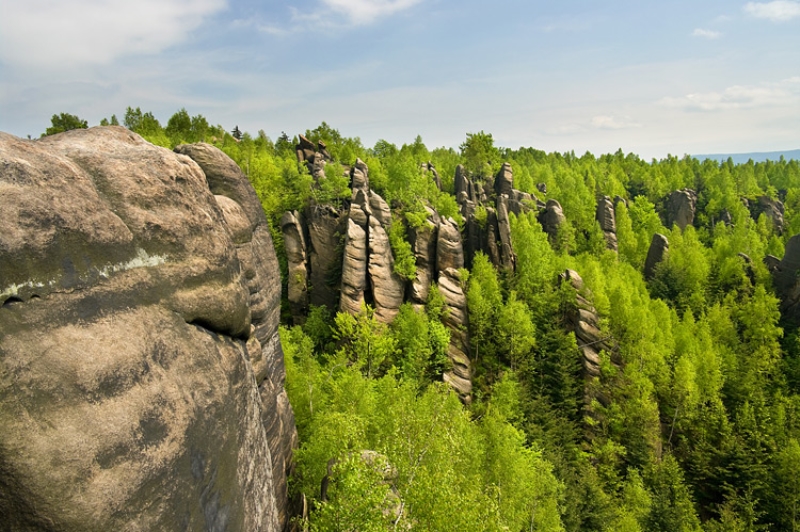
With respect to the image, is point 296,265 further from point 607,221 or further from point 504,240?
point 607,221

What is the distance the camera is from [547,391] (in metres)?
40.7

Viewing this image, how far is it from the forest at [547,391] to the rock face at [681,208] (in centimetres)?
2235

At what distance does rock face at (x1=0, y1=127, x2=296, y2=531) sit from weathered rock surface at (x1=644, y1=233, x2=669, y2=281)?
6379cm

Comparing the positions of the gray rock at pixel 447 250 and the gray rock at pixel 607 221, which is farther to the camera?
the gray rock at pixel 607 221

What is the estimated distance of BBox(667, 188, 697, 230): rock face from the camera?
85625 mm

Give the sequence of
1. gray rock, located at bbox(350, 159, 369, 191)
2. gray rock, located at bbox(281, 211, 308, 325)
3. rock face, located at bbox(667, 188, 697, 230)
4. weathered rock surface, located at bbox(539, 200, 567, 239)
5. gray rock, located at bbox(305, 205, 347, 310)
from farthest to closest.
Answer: rock face, located at bbox(667, 188, 697, 230)
weathered rock surface, located at bbox(539, 200, 567, 239)
gray rock, located at bbox(350, 159, 369, 191)
gray rock, located at bbox(281, 211, 308, 325)
gray rock, located at bbox(305, 205, 347, 310)

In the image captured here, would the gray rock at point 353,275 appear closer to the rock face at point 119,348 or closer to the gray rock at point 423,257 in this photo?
the gray rock at point 423,257

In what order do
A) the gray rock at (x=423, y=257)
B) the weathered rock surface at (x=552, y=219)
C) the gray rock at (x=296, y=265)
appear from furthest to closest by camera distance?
the weathered rock surface at (x=552, y=219), the gray rock at (x=296, y=265), the gray rock at (x=423, y=257)

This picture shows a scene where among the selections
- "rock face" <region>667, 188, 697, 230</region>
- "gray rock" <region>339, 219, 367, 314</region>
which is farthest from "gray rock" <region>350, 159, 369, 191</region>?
"rock face" <region>667, 188, 697, 230</region>

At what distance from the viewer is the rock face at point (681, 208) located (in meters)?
85.6

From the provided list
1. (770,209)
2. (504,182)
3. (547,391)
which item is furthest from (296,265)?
(770,209)

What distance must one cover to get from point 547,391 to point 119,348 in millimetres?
40238

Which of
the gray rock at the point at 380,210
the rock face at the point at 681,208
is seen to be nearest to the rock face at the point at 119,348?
the gray rock at the point at 380,210

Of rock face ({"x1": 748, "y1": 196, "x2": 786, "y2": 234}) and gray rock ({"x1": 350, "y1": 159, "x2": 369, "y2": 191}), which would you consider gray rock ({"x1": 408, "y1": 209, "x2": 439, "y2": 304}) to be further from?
rock face ({"x1": 748, "y1": 196, "x2": 786, "y2": 234})
